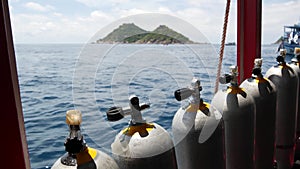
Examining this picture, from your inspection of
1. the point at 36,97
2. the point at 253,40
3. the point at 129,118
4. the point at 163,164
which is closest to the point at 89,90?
the point at 129,118

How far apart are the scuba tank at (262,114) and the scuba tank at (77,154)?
782 mm

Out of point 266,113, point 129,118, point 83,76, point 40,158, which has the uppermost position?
point 83,76

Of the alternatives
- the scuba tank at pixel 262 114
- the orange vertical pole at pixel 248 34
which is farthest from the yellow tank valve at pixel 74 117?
the orange vertical pole at pixel 248 34

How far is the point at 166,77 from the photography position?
0.74 meters

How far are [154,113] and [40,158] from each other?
64cm

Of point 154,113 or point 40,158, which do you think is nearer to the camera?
point 154,113

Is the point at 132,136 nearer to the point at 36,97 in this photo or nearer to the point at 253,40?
the point at 36,97

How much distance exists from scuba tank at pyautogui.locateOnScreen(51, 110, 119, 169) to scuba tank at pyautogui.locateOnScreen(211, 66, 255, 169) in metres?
0.60

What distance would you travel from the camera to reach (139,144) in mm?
699

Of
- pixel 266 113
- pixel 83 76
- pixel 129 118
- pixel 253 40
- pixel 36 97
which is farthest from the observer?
pixel 253 40

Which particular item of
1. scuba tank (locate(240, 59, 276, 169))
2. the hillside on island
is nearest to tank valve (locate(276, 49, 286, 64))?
scuba tank (locate(240, 59, 276, 169))

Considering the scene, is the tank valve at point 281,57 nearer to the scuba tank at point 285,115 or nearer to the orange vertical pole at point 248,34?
the scuba tank at point 285,115

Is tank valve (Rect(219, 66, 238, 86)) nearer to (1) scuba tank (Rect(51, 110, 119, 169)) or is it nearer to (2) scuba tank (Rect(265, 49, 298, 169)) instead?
(2) scuba tank (Rect(265, 49, 298, 169))

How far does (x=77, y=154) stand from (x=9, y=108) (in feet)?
1.06
